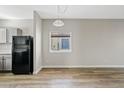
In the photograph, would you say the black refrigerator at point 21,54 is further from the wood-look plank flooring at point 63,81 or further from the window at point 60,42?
the window at point 60,42

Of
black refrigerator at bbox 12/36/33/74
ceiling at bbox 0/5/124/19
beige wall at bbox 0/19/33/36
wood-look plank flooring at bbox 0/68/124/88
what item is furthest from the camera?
beige wall at bbox 0/19/33/36

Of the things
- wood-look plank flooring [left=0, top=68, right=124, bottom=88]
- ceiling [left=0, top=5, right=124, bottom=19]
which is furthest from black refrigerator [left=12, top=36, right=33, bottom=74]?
ceiling [left=0, top=5, right=124, bottom=19]

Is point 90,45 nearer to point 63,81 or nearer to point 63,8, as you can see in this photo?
point 63,8

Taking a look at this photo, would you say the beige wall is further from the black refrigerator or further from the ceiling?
the black refrigerator

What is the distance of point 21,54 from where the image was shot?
568 cm

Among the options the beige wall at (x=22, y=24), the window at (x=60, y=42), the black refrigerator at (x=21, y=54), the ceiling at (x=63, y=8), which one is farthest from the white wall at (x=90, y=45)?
the black refrigerator at (x=21, y=54)

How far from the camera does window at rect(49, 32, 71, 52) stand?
765cm

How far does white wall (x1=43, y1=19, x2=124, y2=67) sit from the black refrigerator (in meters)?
1.97

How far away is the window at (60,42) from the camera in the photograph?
301 inches

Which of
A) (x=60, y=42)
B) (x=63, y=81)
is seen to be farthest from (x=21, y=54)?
(x=60, y=42)

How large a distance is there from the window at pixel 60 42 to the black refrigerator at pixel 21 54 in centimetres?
209

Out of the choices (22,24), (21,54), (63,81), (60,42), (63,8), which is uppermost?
(63,8)

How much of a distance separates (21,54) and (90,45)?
3.61 meters
